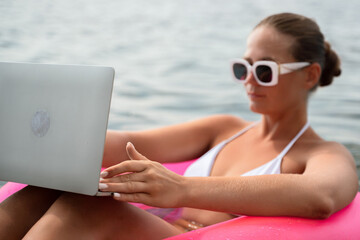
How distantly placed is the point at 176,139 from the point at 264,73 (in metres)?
0.41

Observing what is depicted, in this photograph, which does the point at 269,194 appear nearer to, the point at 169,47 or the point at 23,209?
the point at 23,209

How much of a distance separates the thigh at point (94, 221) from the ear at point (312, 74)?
0.76 m

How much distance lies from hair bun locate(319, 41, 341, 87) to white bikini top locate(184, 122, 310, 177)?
0.20 m

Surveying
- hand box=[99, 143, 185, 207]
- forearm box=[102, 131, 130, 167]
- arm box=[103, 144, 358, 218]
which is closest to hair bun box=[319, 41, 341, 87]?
arm box=[103, 144, 358, 218]

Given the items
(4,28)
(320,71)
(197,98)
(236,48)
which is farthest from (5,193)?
(236,48)

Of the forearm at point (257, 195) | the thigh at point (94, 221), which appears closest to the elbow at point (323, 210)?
the forearm at point (257, 195)

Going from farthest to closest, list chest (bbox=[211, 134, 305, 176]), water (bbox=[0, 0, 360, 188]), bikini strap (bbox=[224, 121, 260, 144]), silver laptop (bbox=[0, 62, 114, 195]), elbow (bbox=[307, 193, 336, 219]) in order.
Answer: water (bbox=[0, 0, 360, 188])
bikini strap (bbox=[224, 121, 260, 144])
chest (bbox=[211, 134, 305, 176])
elbow (bbox=[307, 193, 336, 219])
silver laptop (bbox=[0, 62, 114, 195])

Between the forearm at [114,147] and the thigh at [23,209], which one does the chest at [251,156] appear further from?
the thigh at [23,209]

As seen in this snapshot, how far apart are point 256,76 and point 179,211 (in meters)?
0.52

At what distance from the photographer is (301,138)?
1.75 metres

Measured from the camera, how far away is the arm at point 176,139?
1803 mm

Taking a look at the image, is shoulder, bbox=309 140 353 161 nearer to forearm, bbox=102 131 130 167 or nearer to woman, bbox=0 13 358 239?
woman, bbox=0 13 358 239

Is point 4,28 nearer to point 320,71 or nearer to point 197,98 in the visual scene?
point 197,98

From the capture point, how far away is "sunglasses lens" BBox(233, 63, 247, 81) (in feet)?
5.79
